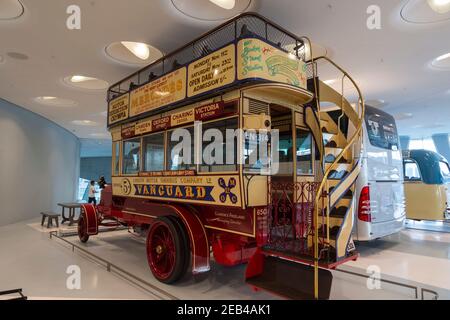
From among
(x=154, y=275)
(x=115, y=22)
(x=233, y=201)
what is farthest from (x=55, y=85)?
(x=233, y=201)

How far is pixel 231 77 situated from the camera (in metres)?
3.07

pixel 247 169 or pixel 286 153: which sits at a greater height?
pixel 286 153

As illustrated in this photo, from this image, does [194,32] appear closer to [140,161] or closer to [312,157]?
[140,161]

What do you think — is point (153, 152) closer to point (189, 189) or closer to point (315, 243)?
point (189, 189)

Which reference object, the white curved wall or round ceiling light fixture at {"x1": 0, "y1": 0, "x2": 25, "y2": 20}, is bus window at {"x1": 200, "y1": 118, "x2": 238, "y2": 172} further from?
the white curved wall

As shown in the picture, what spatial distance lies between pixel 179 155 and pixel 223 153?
83 centimetres

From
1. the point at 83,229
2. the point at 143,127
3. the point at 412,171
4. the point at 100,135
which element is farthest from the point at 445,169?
the point at 100,135

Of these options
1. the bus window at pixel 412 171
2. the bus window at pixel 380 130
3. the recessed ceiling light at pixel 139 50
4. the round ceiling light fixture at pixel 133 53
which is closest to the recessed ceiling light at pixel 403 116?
the bus window at pixel 412 171

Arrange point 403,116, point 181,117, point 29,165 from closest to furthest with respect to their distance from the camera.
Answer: point 181,117, point 29,165, point 403,116

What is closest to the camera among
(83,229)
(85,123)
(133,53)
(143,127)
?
(143,127)

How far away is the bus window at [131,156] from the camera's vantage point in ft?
15.6

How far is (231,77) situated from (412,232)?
24.6 ft

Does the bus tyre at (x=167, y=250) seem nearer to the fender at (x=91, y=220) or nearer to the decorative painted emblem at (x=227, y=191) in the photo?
the decorative painted emblem at (x=227, y=191)

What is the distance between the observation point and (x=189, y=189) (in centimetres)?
360
